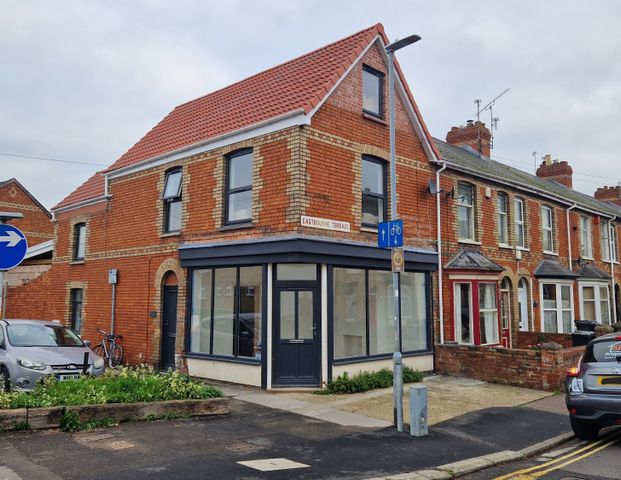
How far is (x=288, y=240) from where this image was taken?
11.8m

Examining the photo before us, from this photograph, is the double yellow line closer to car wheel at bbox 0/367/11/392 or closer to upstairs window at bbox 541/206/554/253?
car wheel at bbox 0/367/11/392

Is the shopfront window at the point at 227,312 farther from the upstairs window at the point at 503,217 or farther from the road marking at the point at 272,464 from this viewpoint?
the upstairs window at the point at 503,217

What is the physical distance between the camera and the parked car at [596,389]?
7750 millimetres

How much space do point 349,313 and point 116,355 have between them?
772cm

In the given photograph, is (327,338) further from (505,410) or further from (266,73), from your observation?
(266,73)

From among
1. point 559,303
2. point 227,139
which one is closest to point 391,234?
point 227,139

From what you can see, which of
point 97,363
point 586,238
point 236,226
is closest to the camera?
point 97,363

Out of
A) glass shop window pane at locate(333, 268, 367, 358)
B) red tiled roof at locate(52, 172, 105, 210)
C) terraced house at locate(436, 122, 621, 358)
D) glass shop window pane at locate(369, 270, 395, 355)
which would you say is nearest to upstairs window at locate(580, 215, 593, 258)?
terraced house at locate(436, 122, 621, 358)

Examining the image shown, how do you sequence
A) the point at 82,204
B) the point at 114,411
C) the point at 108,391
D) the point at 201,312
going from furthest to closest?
the point at 82,204 < the point at 201,312 < the point at 108,391 < the point at 114,411

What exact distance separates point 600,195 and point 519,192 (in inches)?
821

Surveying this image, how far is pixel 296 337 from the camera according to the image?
1223cm

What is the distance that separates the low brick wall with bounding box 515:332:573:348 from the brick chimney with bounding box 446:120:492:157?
9389 millimetres

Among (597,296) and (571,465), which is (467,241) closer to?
(571,465)

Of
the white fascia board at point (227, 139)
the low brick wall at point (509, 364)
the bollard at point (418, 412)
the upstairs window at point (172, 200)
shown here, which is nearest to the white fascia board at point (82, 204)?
the white fascia board at point (227, 139)
